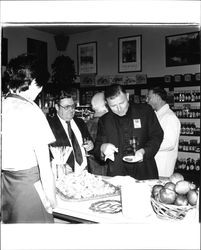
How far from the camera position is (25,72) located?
83.4 inches

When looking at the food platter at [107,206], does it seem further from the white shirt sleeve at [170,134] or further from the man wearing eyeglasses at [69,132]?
the white shirt sleeve at [170,134]

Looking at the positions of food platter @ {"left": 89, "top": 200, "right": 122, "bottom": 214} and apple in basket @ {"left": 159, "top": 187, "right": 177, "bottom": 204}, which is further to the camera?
food platter @ {"left": 89, "top": 200, "right": 122, "bottom": 214}

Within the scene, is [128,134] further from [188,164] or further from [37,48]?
[37,48]

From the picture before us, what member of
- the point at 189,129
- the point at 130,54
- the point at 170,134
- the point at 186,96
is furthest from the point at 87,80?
the point at 170,134

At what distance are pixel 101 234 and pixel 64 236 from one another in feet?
0.57

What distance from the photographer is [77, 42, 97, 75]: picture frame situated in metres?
7.80

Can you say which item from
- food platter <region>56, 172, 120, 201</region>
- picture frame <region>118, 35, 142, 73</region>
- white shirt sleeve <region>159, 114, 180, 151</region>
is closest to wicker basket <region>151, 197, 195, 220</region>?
food platter <region>56, 172, 120, 201</region>

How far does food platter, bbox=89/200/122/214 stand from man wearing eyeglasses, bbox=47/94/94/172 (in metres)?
1.25

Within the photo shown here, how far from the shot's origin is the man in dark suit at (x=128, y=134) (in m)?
3.40

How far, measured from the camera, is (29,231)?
5.14 ft

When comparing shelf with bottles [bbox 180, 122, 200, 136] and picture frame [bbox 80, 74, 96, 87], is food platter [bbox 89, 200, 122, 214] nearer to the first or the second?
shelf with bottles [bbox 180, 122, 200, 136]

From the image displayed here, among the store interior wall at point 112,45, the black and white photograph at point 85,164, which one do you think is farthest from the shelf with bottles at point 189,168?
the black and white photograph at point 85,164
